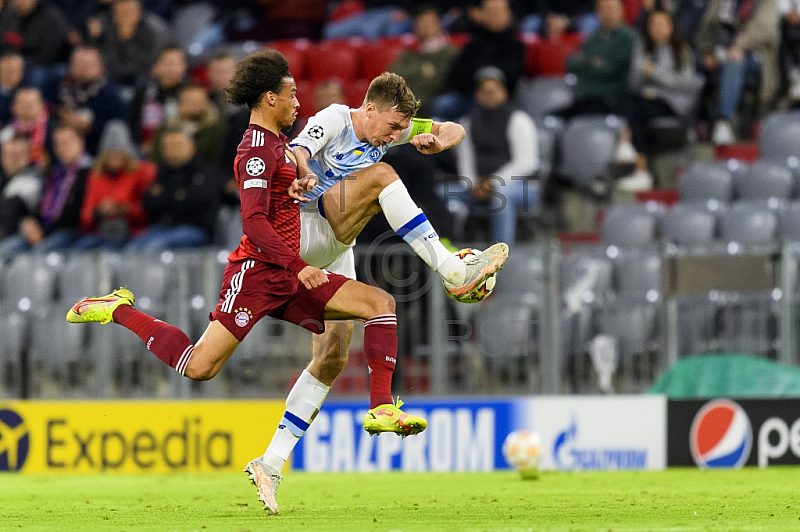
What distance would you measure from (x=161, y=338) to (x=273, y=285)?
0.70 m

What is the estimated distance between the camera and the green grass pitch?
626 cm

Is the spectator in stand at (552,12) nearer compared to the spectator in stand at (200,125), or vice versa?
the spectator in stand at (200,125)

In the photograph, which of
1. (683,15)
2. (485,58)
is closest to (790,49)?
(683,15)

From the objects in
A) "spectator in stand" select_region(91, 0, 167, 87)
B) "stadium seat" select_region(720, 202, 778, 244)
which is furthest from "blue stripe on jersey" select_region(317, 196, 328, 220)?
"spectator in stand" select_region(91, 0, 167, 87)

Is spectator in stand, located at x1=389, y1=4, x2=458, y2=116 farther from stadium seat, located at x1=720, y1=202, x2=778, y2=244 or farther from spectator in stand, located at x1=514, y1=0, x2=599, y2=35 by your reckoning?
stadium seat, located at x1=720, y1=202, x2=778, y2=244

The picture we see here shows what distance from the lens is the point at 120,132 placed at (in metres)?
13.5

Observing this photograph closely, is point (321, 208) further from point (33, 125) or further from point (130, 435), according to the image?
point (33, 125)

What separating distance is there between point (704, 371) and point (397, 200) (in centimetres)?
454

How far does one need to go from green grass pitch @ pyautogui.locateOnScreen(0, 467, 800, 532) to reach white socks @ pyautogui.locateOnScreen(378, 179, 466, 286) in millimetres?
1251

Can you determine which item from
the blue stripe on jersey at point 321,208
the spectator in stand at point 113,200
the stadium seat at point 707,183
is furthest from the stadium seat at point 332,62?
the blue stripe on jersey at point 321,208

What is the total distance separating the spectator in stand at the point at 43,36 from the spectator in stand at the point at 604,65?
6.58m

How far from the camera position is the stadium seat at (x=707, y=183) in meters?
12.1

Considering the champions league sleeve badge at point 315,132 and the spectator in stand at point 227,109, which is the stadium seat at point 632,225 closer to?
the spectator in stand at point 227,109

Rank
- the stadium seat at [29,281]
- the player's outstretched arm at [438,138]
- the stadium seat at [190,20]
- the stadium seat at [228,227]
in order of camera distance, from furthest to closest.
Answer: the stadium seat at [190,20]
the stadium seat at [228,227]
the stadium seat at [29,281]
the player's outstretched arm at [438,138]
